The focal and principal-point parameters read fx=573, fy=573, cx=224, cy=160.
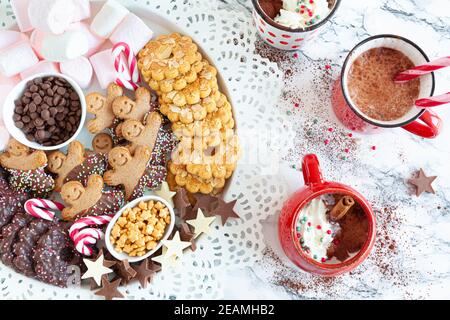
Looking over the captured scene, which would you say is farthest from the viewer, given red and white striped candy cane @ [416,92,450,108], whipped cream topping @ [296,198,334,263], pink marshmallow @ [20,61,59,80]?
pink marshmallow @ [20,61,59,80]

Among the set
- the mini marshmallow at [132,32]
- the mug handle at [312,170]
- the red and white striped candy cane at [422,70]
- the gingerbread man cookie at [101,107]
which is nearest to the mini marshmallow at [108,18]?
the mini marshmallow at [132,32]

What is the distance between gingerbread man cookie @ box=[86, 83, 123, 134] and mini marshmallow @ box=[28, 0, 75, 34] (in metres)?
0.21

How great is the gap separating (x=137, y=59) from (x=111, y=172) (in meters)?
0.35

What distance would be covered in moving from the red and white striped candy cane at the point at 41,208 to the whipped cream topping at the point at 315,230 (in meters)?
0.70

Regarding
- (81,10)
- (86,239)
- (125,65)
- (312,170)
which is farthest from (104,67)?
(312,170)

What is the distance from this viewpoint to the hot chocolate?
1607 millimetres

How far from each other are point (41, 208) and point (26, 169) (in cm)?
12

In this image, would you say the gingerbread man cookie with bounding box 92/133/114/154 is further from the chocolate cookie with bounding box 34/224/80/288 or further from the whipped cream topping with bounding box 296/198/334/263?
the whipped cream topping with bounding box 296/198/334/263

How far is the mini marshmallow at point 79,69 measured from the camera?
5.49 feet

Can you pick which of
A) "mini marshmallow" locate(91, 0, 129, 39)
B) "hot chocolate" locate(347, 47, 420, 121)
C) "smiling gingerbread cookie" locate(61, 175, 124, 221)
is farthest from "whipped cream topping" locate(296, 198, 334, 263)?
"mini marshmallow" locate(91, 0, 129, 39)

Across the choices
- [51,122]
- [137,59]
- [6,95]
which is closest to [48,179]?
[51,122]

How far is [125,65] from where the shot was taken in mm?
1680

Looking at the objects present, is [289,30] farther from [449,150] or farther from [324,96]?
[449,150]

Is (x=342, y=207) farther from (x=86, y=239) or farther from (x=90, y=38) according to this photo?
(x=90, y=38)
